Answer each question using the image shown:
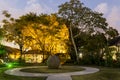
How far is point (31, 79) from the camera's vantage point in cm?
1959

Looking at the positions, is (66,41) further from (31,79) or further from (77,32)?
(31,79)

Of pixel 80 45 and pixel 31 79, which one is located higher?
pixel 80 45

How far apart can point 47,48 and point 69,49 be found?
15.5 ft

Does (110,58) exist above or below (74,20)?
below

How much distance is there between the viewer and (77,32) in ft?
153

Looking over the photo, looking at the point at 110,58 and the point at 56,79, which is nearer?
the point at 56,79

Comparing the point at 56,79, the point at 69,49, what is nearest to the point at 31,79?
the point at 56,79

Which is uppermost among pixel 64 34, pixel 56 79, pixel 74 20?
pixel 74 20

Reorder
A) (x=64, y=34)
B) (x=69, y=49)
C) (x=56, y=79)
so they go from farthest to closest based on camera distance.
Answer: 1. (x=69, y=49)
2. (x=64, y=34)
3. (x=56, y=79)

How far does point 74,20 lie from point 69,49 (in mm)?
6065

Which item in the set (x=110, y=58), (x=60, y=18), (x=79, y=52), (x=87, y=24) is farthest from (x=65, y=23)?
(x=110, y=58)

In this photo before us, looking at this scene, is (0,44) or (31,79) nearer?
(31,79)

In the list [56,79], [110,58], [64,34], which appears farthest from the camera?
[64,34]

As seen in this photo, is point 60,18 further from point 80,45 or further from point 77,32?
point 80,45
